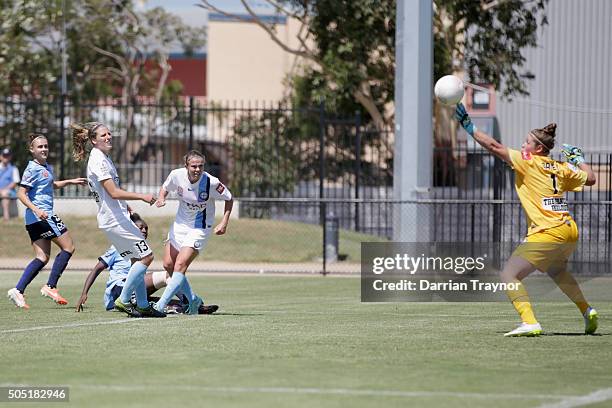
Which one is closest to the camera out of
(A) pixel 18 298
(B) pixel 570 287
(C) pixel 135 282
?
(B) pixel 570 287

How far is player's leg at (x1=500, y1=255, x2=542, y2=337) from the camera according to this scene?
1023 cm

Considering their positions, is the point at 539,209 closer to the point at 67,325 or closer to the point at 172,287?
the point at 172,287

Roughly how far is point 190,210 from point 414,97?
16.5 ft

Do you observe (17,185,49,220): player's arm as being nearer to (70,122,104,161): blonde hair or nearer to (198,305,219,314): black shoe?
(70,122,104,161): blonde hair

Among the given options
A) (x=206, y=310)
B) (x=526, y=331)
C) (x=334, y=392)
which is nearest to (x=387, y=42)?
(x=206, y=310)

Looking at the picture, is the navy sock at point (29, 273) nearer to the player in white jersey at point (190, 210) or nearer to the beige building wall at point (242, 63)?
the player in white jersey at point (190, 210)

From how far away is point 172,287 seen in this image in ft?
38.2

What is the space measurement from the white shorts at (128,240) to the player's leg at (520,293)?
11.9 feet

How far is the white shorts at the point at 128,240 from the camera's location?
1145 centimetres

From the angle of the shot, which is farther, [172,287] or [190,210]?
[190,210]

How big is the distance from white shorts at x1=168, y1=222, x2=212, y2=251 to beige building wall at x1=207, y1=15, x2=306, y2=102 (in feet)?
125

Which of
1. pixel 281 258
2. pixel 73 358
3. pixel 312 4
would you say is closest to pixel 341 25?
pixel 312 4

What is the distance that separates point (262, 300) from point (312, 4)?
18.6 metres

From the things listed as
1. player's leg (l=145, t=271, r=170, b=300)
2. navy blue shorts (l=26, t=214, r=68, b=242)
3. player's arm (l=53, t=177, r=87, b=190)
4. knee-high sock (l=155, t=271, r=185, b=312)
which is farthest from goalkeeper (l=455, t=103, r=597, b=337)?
navy blue shorts (l=26, t=214, r=68, b=242)
